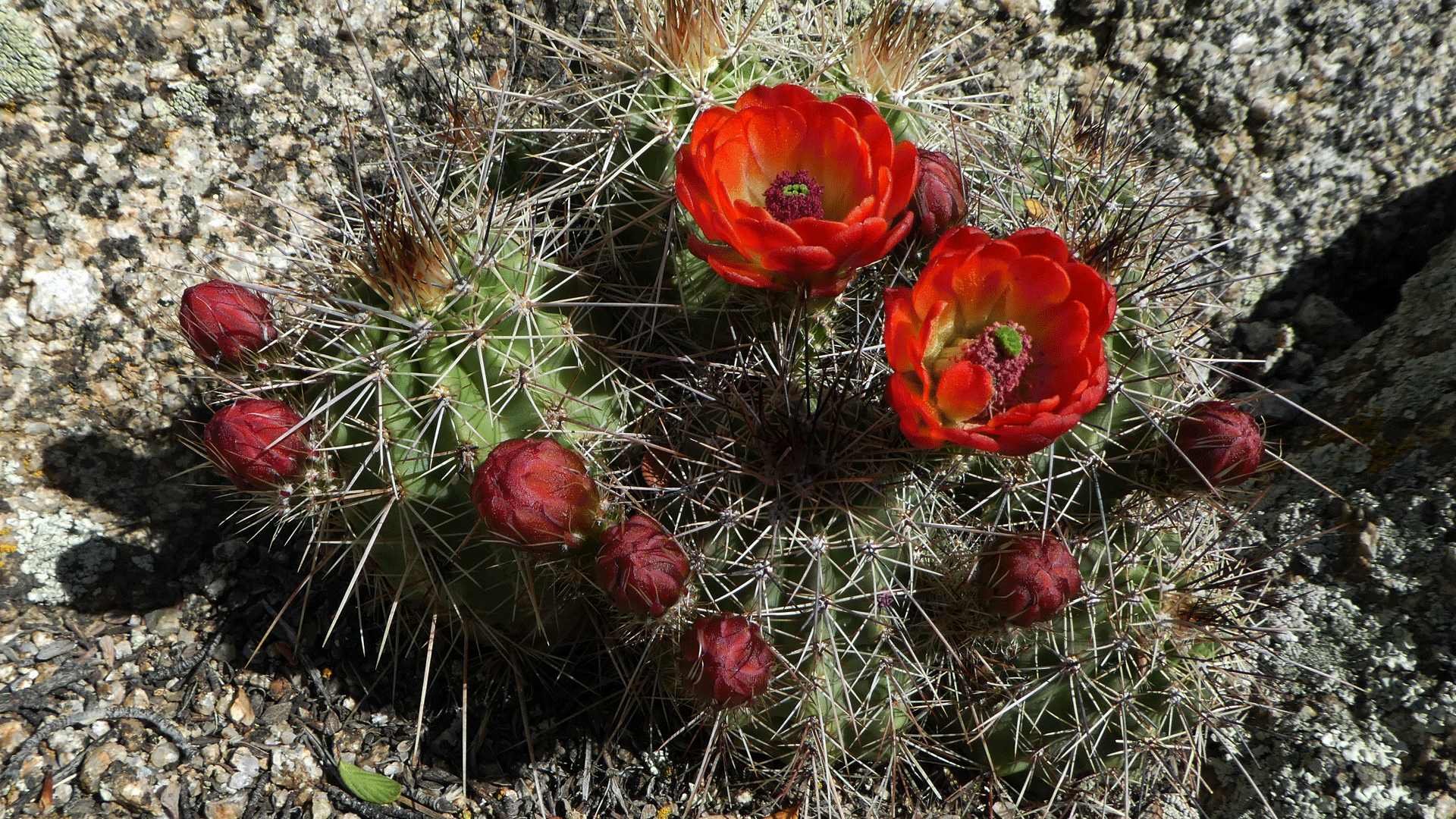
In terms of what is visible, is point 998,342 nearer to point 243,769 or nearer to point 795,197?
point 795,197

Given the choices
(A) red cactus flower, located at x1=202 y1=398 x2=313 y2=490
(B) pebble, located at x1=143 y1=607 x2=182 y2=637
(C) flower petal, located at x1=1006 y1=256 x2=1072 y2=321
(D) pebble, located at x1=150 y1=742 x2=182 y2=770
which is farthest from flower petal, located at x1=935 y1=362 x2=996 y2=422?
(B) pebble, located at x1=143 y1=607 x2=182 y2=637

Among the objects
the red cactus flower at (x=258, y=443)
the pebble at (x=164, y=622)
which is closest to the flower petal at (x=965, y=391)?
the red cactus flower at (x=258, y=443)

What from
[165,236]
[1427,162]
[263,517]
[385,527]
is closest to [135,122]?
[165,236]

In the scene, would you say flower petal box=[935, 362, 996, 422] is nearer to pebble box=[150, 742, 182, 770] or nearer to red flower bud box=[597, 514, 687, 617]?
red flower bud box=[597, 514, 687, 617]

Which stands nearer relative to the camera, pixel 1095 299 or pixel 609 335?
pixel 1095 299

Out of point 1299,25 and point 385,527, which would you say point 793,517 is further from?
point 1299,25

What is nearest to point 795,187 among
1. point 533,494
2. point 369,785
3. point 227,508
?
point 533,494

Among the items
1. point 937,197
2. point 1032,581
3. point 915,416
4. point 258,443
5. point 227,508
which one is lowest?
point 227,508
